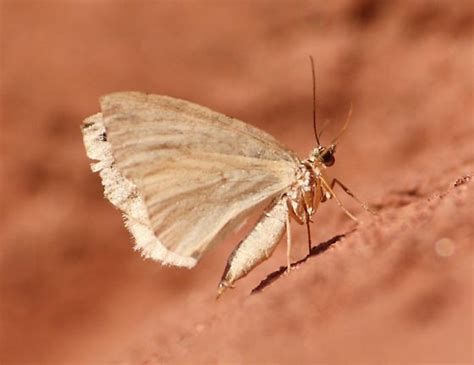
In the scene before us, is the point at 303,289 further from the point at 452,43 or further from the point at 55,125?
the point at 452,43

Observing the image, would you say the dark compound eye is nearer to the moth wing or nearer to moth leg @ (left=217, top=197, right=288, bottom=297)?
the moth wing

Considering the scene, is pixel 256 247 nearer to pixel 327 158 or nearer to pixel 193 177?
pixel 193 177

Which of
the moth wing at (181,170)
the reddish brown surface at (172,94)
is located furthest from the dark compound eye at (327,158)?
the reddish brown surface at (172,94)

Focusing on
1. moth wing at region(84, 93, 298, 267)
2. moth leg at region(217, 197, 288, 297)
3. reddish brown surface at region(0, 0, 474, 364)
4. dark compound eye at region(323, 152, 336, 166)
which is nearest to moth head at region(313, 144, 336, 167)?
dark compound eye at region(323, 152, 336, 166)

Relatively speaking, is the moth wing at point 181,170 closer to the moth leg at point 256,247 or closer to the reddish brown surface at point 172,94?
the moth leg at point 256,247

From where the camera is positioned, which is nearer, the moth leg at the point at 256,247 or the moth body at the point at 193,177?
the moth body at the point at 193,177

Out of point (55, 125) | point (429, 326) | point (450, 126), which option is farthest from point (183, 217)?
point (450, 126)

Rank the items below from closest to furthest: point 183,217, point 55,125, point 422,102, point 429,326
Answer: point 429,326 → point 183,217 → point 55,125 → point 422,102

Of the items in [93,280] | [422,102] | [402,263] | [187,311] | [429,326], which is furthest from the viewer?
[422,102]
